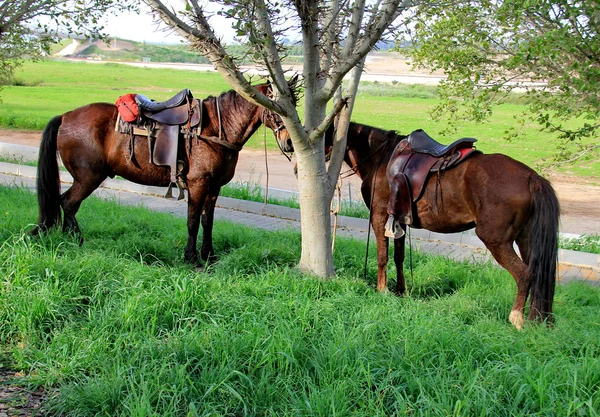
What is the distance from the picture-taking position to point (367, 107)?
33125mm

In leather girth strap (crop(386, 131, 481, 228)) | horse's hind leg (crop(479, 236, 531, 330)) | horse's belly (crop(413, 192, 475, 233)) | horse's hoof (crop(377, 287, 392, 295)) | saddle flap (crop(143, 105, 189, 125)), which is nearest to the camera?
horse's hind leg (crop(479, 236, 531, 330))

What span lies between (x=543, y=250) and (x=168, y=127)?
13.3 feet

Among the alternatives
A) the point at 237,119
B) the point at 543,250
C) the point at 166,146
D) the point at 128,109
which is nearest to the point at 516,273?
the point at 543,250

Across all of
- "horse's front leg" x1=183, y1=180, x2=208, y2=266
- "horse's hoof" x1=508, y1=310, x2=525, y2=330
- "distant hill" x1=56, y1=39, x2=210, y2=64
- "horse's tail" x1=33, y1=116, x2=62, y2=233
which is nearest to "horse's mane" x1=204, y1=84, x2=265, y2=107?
"horse's front leg" x1=183, y1=180, x2=208, y2=266

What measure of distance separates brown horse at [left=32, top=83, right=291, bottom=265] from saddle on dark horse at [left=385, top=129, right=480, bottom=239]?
5.00ft

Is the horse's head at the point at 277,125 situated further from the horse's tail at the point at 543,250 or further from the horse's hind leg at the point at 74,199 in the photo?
the horse's tail at the point at 543,250

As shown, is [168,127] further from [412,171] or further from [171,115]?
[412,171]

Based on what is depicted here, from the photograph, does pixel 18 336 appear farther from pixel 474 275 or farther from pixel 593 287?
pixel 593 287

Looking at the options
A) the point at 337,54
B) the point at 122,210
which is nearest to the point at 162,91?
→ the point at 122,210

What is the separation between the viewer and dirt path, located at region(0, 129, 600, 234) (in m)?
11.1

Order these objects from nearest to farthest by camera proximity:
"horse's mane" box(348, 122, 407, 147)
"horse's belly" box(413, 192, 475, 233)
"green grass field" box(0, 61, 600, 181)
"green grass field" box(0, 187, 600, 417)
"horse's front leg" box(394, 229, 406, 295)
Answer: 1. "green grass field" box(0, 187, 600, 417)
2. "horse's belly" box(413, 192, 475, 233)
3. "horse's front leg" box(394, 229, 406, 295)
4. "horse's mane" box(348, 122, 407, 147)
5. "green grass field" box(0, 61, 600, 181)

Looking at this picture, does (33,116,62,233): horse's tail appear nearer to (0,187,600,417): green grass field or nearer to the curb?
(0,187,600,417): green grass field

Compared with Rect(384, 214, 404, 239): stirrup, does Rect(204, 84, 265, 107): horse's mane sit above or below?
above

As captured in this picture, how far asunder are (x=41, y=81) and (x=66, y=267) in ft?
138
